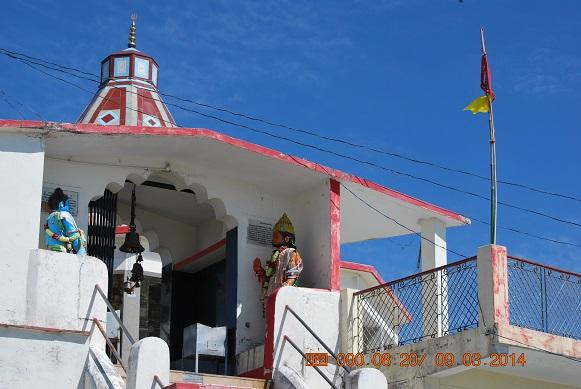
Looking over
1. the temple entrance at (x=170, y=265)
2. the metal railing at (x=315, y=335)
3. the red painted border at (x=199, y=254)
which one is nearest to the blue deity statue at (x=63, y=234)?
the metal railing at (x=315, y=335)

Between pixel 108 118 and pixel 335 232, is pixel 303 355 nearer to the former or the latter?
pixel 335 232

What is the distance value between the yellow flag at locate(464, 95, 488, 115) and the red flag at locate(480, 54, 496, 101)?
9cm

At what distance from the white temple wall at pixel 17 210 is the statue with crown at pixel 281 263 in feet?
12.7

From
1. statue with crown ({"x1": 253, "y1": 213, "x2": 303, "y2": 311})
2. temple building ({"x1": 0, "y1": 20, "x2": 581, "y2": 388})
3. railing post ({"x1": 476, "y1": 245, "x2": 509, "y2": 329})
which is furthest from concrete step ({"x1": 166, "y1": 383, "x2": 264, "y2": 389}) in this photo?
railing post ({"x1": 476, "y1": 245, "x2": 509, "y2": 329})

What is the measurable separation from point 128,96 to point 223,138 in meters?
9.03

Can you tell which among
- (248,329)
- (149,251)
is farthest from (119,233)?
(248,329)

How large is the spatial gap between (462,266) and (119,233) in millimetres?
7229

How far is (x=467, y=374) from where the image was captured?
56.0 feet

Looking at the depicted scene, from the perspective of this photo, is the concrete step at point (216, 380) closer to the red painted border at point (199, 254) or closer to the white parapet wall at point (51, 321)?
the white parapet wall at point (51, 321)

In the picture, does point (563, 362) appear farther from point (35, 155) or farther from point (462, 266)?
point (35, 155)

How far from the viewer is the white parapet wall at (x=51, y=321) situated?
50.7 ft

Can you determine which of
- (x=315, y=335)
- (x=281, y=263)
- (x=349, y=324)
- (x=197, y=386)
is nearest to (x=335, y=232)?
(x=281, y=263)

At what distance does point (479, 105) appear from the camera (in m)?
18.2

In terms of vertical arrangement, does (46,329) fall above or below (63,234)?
below
